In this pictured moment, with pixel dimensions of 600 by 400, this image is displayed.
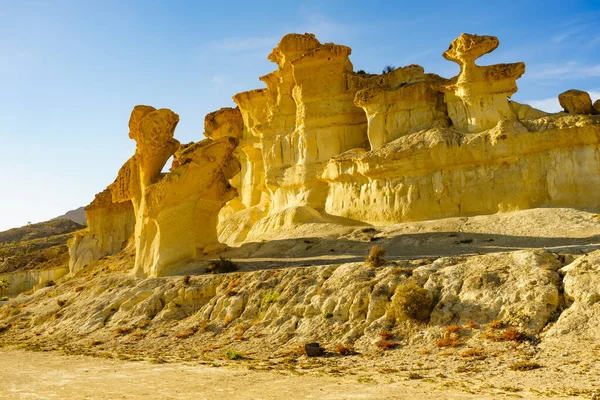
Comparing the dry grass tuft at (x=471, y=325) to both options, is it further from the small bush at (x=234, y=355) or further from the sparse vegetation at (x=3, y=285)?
the sparse vegetation at (x=3, y=285)

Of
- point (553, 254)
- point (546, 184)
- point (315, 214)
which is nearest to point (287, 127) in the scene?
point (315, 214)

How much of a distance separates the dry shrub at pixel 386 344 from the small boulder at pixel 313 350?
1.62 m

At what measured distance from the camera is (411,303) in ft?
58.6

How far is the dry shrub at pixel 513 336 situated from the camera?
50.5ft

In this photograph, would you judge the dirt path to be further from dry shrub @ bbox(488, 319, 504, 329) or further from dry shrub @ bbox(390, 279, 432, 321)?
dry shrub @ bbox(390, 279, 432, 321)

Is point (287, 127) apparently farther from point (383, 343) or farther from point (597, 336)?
point (597, 336)

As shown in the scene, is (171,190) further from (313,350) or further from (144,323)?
(313,350)

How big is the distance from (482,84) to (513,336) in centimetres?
2189

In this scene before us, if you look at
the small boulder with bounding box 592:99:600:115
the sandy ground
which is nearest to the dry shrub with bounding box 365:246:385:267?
the sandy ground

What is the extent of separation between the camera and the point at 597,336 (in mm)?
14555

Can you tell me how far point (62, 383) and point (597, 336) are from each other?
13.2 metres

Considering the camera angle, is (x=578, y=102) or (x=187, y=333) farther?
(x=578, y=102)

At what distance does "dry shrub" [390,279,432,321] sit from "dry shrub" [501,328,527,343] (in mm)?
2687

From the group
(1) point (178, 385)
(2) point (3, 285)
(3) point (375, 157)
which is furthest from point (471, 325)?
(2) point (3, 285)
